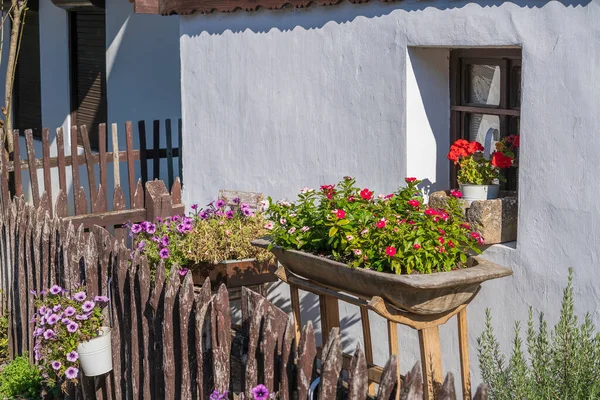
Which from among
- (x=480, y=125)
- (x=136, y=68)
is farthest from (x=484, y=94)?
(x=136, y=68)

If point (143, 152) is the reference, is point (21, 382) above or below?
below

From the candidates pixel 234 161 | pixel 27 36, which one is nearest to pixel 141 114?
pixel 234 161

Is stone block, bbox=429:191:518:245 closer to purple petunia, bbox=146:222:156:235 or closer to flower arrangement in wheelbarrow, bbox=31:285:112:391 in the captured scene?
flower arrangement in wheelbarrow, bbox=31:285:112:391

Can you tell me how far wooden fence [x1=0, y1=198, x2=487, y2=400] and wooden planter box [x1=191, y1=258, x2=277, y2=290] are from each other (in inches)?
25.3

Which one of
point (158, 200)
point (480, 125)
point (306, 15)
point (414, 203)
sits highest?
point (306, 15)

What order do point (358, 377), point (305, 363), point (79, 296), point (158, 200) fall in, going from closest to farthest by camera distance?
point (358, 377), point (305, 363), point (79, 296), point (158, 200)

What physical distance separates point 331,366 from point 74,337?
6.22ft

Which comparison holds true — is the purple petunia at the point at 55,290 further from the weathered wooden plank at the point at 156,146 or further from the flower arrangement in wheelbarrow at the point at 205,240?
the weathered wooden plank at the point at 156,146

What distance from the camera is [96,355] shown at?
4.61 m

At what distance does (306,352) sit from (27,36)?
9133 millimetres

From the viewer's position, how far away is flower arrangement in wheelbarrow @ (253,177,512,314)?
393cm

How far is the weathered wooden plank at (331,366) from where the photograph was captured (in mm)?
3134

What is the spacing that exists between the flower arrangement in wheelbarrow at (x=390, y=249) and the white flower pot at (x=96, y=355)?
3.20 feet

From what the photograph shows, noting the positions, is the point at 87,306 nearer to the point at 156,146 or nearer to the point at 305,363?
the point at 305,363
